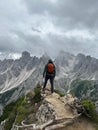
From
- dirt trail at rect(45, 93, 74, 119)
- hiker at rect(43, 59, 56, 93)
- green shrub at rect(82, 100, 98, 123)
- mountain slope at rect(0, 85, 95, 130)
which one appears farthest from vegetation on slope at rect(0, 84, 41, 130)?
→ green shrub at rect(82, 100, 98, 123)

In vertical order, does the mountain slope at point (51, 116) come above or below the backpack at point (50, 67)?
below

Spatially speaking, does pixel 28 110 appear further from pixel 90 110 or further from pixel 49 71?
pixel 90 110

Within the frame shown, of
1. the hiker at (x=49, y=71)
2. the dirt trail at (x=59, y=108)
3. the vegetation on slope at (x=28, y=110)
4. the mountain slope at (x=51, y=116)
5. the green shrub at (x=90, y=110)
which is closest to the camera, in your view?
the mountain slope at (x=51, y=116)

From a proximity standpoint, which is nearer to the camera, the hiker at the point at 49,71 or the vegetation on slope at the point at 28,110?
the vegetation on slope at the point at 28,110

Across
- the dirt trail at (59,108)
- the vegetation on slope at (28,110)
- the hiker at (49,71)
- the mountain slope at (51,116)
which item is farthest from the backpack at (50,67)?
the vegetation on slope at (28,110)

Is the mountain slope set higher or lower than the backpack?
lower

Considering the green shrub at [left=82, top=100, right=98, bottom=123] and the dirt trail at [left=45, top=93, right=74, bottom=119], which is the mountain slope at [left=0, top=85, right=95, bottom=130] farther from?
the green shrub at [left=82, top=100, right=98, bottom=123]

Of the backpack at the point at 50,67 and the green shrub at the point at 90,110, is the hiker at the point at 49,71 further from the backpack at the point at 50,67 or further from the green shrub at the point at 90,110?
the green shrub at the point at 90,110

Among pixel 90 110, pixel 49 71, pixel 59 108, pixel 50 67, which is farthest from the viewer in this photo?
pixel 49 71

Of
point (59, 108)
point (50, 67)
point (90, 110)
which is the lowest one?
point (90, 110)

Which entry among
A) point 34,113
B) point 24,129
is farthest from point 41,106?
point 24,129

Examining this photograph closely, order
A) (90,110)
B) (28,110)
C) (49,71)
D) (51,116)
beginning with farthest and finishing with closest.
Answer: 1. (49,71)
2. (28,110)
3. (90,110)
4. (51,116)

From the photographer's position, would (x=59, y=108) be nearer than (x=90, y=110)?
No

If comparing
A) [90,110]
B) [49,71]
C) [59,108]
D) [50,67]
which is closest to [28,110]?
[59,108]
